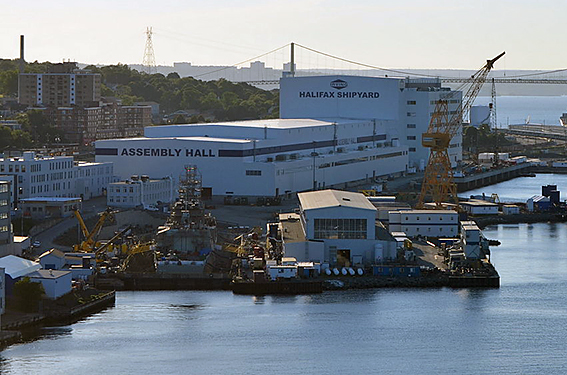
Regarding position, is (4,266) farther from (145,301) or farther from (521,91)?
(521,91)

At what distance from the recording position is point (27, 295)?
1229 centimetres

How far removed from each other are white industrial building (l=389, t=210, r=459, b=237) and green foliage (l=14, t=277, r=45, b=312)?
6.17 meters

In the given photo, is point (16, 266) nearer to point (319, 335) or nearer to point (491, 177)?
point (319, 335)

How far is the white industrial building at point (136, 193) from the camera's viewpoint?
60.2 feet

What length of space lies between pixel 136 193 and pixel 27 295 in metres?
6.22

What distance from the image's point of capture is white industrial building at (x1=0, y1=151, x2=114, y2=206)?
17.7 metres

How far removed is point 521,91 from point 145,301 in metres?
105

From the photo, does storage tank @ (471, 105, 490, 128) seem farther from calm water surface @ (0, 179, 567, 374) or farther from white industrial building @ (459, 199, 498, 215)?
calm water surface @ (0, 179, 567, 374)

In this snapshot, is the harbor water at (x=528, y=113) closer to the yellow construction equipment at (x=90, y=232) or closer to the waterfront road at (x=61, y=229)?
the waterfront road at (x=61, y=229)

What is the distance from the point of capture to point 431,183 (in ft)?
64.7

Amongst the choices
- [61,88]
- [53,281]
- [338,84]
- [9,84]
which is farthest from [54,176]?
[9,84]

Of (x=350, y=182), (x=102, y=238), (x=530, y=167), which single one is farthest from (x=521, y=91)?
(x=102, y=238)

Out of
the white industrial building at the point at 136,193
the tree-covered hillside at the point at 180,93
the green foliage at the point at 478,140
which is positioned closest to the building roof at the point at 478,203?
the white industrial building at the point at 136,193

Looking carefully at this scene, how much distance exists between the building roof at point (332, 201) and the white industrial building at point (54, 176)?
348 cm
